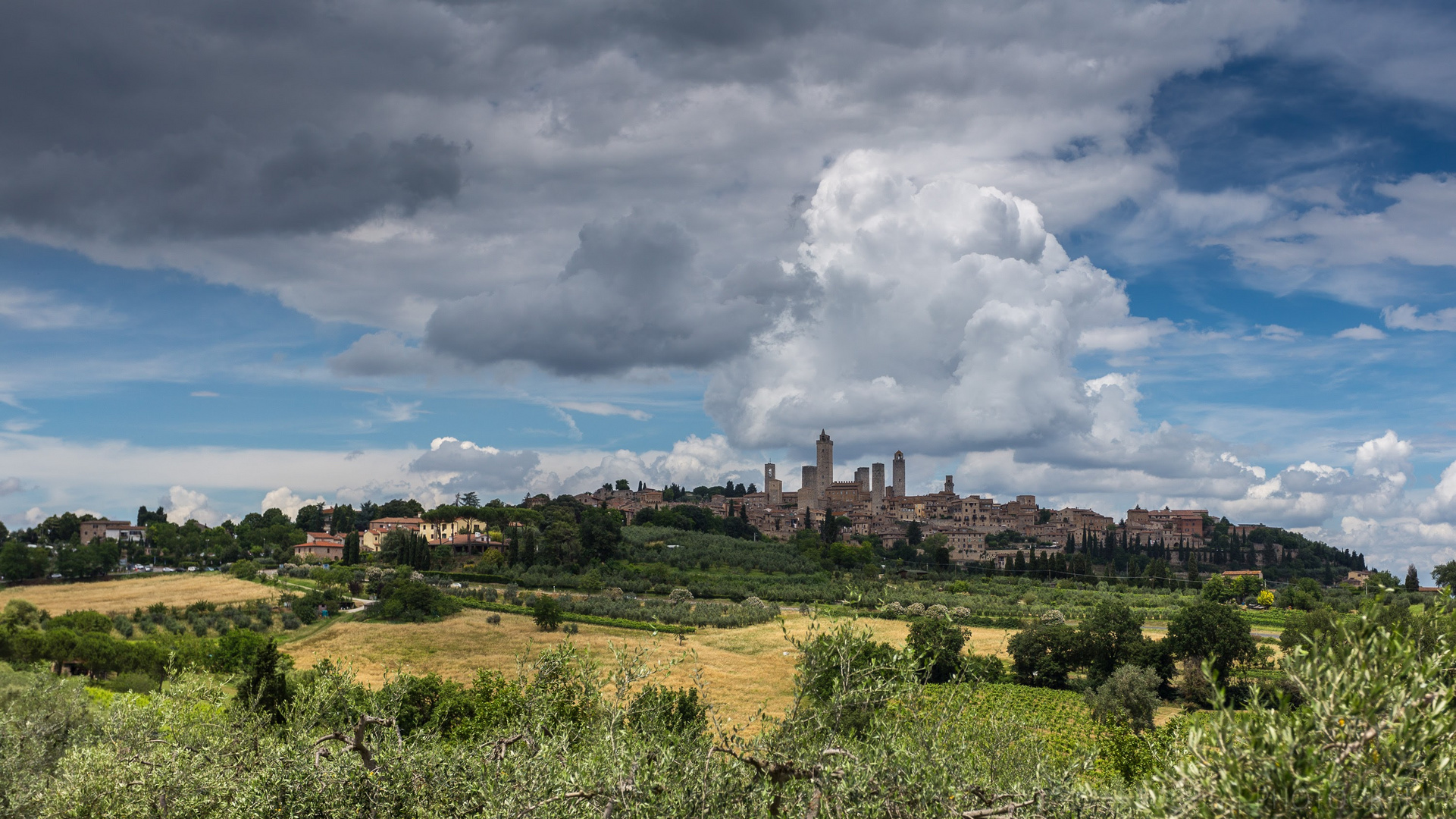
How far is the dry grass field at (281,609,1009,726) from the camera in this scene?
4584 centimetres

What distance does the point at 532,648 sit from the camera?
2127 inches

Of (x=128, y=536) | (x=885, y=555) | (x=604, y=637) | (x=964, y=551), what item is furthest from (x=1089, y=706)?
(x=128, y=536)

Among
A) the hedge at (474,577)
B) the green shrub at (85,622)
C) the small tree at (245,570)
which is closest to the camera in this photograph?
the green shrub at (85,622)

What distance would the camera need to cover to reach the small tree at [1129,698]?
1547 inches

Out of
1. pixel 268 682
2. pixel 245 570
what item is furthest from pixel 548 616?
pixel 245 570

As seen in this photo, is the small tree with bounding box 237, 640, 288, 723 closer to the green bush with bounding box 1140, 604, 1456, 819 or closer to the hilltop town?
the green bush with bounding box 1140, 604, 1456, 819

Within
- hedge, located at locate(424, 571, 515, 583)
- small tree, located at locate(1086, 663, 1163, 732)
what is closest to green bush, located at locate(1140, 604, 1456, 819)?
small tree, located at locate(1086, 663, 1163, 732)

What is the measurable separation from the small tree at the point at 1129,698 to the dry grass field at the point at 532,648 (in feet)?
36.4

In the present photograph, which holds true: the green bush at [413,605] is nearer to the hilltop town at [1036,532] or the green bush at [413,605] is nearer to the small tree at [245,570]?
the small tree at [245,570]

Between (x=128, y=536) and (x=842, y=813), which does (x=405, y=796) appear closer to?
(x=842, y=813)

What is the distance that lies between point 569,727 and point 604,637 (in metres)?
44.7

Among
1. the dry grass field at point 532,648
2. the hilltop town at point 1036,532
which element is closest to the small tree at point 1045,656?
the dry grass field at point 532,648

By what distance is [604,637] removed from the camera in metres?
58.8

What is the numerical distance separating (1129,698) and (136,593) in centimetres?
7962
